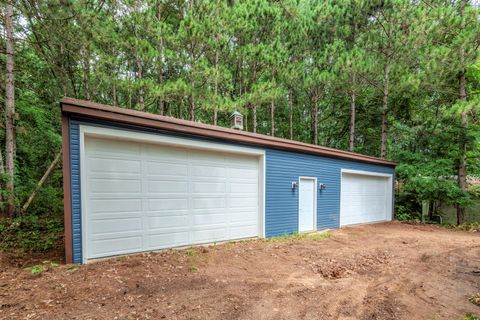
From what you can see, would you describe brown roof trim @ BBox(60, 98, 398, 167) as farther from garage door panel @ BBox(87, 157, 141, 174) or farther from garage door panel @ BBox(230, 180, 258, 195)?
garage door panel @ BBox(230, 180, 258, 195)

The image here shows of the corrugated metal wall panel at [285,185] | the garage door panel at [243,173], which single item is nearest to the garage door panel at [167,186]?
the corrugated metal wall panel at [285,185]

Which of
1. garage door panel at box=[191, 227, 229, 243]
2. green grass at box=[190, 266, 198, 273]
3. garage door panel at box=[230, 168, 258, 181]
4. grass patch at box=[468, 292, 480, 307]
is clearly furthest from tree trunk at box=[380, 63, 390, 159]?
green grass at box=[190, 266, 198, 273]

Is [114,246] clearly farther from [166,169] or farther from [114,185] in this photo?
[166,169]

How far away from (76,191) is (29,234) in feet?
8.32

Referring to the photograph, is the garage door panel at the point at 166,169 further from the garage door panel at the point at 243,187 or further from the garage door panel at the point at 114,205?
the garage door panel at the point at 243,187

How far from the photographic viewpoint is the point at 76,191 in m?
3.70

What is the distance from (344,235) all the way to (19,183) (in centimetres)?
910

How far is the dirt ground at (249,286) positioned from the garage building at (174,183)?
47 centimetres

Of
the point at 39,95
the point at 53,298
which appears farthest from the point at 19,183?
the point at 53,298

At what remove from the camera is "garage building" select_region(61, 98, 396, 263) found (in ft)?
12.3

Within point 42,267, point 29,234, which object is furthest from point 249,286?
point 29,234

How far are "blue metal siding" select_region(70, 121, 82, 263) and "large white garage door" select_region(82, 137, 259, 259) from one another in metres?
0.08

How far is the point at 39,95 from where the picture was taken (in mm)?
8414

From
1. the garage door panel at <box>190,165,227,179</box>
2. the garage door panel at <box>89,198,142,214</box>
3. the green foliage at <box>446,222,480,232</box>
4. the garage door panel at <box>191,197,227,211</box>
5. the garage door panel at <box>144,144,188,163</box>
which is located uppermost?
the garage door panel at <box>144,144,188,163</box>
